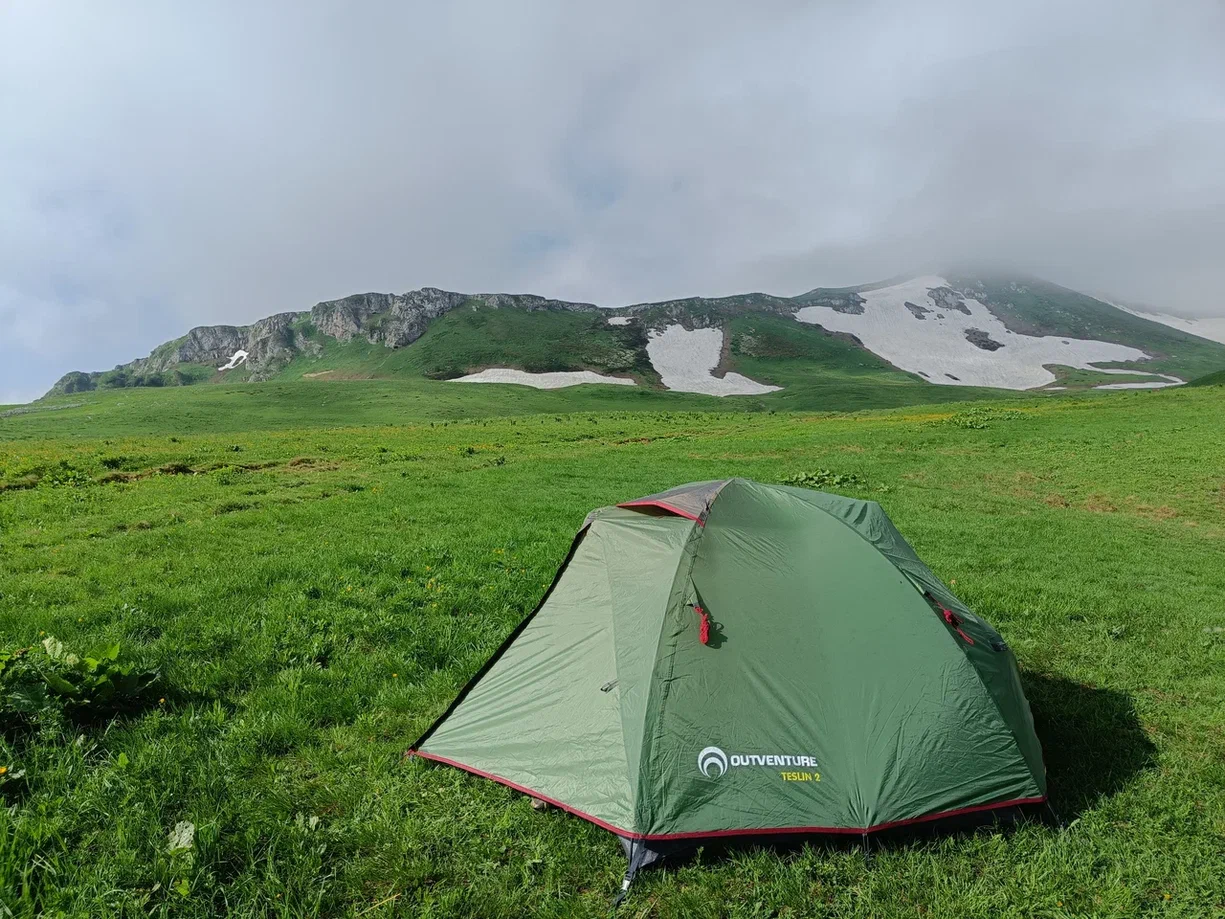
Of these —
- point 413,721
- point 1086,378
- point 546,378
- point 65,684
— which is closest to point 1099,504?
point 413,721

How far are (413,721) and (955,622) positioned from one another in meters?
5.85

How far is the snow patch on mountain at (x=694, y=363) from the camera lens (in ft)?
438

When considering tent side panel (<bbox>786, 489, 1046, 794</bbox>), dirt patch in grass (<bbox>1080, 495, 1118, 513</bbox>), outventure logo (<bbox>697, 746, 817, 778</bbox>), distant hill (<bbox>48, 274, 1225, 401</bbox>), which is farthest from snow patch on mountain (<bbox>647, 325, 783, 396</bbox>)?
outventure logo (<bbox>697, 746, 817, 778</bbox>)

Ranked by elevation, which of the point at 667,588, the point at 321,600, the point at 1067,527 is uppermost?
the point at 667,588

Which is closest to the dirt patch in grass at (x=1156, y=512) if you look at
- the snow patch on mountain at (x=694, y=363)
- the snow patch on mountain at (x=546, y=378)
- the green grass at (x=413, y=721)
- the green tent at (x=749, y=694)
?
the green grass at (x=413, y=721)

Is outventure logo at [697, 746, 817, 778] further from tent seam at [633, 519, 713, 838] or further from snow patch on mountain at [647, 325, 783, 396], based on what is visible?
snow patch on mountain at [647, 325, 783, 396]

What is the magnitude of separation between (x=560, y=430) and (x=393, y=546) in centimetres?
3598

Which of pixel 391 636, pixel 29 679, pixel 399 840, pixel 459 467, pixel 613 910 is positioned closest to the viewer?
pixel 613 910

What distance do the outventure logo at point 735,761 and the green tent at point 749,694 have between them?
0.01 meters

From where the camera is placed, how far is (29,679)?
5.62m

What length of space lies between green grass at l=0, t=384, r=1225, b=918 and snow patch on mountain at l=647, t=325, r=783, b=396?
374 ft

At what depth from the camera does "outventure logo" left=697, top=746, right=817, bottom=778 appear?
4.95 meters

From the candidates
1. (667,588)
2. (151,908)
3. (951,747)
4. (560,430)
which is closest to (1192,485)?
(951,747)

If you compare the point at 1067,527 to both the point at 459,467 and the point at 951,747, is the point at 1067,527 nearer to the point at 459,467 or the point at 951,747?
the point at 951,747
